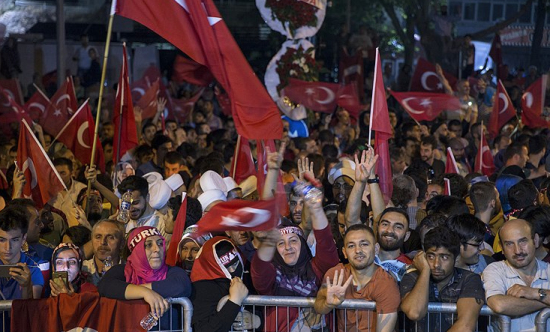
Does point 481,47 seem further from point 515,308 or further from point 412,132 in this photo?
point 515,308

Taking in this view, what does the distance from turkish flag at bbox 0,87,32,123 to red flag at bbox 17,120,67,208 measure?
13.0ft

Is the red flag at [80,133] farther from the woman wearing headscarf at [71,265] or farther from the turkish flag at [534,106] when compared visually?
the turkish flag at [534,106]

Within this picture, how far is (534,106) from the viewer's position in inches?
699

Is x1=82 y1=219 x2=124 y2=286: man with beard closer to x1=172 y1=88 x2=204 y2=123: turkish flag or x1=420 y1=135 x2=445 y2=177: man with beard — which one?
x1=420 y1=135 x2=445 y2=177: man with beard

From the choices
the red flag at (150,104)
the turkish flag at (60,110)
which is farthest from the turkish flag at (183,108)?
the turkish flag at (60,110)

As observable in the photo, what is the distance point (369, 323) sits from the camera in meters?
7.08

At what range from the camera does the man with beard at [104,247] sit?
27.0 feet

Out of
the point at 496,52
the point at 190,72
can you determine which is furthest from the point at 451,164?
the point at 496,52

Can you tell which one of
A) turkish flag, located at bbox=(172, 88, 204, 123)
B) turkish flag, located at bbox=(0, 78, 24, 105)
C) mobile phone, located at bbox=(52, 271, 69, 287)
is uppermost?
turkish flag, located at bbox=(0, 78, 24, 105)

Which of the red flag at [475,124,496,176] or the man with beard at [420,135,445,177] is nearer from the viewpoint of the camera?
the man with beard at [420,135,445,177]

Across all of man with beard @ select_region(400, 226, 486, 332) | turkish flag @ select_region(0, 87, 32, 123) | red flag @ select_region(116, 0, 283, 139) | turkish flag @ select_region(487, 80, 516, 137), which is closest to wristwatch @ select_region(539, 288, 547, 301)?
man with beard @ select_region(400, 226, 486, 332)

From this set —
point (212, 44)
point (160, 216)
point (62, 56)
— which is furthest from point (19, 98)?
point (212, 44)

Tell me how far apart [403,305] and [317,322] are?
0.59 m

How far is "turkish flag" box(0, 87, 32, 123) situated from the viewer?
15.2 meters
